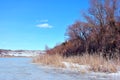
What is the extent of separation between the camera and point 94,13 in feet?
101

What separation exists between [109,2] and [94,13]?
215 cm

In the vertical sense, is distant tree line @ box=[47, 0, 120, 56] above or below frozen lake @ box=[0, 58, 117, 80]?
above

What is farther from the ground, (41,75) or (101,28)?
(101,28)

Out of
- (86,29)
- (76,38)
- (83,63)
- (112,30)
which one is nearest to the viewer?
(83,63)

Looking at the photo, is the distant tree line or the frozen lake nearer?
the frozen lake

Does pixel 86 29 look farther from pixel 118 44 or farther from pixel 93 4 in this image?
pixel 118 44

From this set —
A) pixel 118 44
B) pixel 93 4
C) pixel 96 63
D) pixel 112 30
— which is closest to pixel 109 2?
pixel 93 4

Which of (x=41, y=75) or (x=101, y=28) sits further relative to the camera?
(x=101, y=28)

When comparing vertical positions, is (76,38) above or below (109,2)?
below

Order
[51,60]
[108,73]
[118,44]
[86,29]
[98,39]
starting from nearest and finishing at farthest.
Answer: [108,73] < [51,60] < [118,44] < [98,39] < [86,29]

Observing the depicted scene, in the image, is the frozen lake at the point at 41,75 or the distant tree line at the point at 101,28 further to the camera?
the distant tree line at the point at 101,28

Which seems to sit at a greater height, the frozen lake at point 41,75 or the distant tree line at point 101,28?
the distant tree line at point 101,28

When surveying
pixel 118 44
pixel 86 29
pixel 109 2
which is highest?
pixel 109 2

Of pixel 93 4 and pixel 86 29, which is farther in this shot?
pixel 86 29
